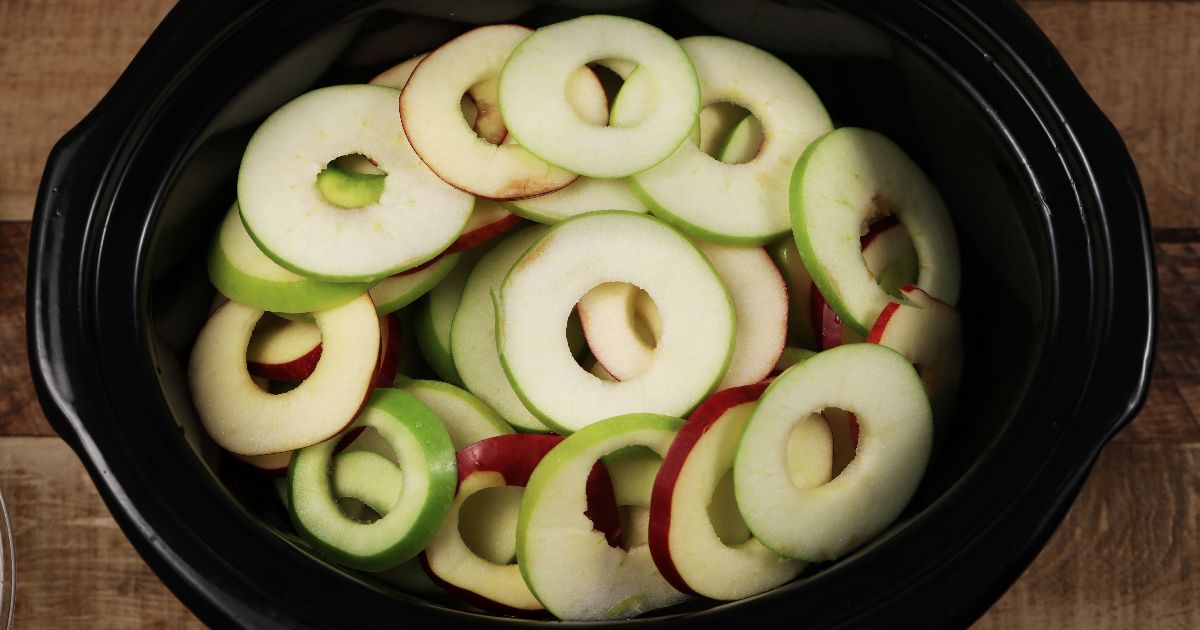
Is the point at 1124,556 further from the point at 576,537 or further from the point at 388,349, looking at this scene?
the point at 388,349

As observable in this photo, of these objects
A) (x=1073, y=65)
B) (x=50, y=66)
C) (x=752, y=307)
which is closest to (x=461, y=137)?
(x=752, y=307)

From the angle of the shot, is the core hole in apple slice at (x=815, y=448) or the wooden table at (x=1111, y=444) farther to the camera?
the wooden table at (x=1111, y=444)

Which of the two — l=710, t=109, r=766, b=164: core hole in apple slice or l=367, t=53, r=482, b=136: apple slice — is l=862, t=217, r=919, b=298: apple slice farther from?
l=367, t=53, r=482, b=136: apple slice

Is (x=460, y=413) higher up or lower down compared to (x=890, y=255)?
lower down

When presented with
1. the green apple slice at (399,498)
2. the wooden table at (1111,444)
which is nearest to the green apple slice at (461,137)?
the green apple slice at (399,498)

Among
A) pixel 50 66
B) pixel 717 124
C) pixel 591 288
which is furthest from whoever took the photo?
pixel 50 66

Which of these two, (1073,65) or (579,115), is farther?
(1073,65)

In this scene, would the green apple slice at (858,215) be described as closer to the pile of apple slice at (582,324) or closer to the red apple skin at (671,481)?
the pile of apple slice at (582,324)

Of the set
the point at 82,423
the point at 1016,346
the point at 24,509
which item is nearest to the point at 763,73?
the point at 1016,346
